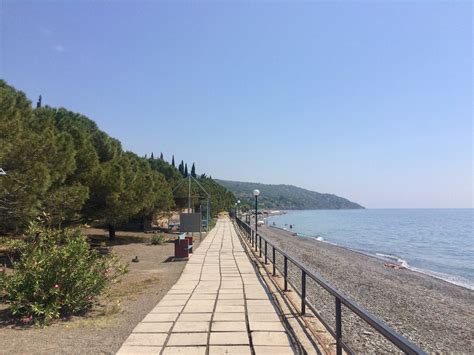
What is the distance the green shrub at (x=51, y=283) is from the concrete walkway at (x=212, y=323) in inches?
44.2

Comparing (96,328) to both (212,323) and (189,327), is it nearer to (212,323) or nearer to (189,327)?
(189,327)

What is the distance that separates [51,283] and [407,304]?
11.8 meters

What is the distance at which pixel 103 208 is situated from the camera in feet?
57.9

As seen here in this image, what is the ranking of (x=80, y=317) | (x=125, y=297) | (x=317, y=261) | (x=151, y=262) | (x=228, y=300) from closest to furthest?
(x=80, y=317)
(x=228, y=300)
(x=125, y=297)
(x=151, y=262)
(x=317, y=261)

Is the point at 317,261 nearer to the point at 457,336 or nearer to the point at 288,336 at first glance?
the point at 457,336

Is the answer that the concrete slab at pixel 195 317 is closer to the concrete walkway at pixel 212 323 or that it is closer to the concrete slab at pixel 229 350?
the concrete walkway at pixel 212 323

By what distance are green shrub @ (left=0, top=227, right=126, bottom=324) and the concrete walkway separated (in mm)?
1122

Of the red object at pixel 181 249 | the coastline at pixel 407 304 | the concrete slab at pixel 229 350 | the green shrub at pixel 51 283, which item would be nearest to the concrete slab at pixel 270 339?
the concrete slab at pixel 229 350

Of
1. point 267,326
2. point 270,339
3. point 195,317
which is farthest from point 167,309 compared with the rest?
point 270,339

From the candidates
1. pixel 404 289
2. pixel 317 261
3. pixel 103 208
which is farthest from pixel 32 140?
pixel 317 261

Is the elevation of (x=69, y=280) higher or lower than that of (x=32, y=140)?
lower

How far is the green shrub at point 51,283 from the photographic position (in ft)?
19.9

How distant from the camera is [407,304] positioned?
14.0m

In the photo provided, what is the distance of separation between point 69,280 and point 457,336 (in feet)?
31.6
